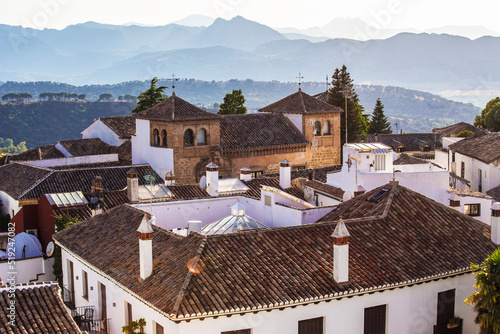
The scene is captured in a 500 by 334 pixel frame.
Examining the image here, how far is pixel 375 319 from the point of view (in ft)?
52.1

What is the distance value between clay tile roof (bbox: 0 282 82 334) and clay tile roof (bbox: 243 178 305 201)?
12.9 metres

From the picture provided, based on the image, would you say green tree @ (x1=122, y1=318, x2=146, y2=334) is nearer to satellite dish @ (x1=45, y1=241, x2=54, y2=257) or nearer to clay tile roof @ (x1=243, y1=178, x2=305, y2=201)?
satellite dish @ (x1=45, y1=241, x2=54, y2=257)

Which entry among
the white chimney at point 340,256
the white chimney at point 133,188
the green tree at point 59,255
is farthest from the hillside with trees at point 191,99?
the white chimney at point 340,256

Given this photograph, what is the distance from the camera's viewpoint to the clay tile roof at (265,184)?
2667 cm

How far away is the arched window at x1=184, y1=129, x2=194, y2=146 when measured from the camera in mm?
37844

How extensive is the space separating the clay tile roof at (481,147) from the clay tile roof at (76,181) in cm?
1770

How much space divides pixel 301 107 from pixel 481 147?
34.8 feet

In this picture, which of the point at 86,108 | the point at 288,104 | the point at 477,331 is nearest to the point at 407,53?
the point at 86,108

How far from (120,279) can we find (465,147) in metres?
30.3

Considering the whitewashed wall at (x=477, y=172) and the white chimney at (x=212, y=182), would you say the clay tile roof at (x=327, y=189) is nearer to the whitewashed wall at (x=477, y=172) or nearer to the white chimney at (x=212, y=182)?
the white chimney at (x=212, y=182)

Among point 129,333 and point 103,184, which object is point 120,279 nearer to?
point 129,333

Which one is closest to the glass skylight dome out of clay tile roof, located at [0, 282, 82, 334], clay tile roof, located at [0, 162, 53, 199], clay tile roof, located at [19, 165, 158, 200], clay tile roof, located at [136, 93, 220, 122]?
clay tile roof, located at [0, 282, 82, 334]

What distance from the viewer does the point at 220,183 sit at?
2780 cm

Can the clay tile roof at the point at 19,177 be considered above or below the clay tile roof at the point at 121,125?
below
